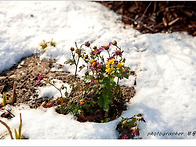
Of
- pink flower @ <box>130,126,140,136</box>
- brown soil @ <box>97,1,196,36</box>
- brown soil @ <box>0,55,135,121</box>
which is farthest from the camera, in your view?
brown soil @ <box>97,1,196,36</box>

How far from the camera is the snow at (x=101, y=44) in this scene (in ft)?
6.30

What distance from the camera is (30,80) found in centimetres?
256

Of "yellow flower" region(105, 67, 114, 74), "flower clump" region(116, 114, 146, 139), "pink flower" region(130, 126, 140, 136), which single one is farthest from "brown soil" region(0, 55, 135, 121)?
"yellow flower" region(105, 67, 114, 74)

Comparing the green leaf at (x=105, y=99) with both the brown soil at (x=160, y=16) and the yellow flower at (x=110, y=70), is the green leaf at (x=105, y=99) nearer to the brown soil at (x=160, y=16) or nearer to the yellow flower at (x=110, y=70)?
the yellow flower at (x=110, y=70)

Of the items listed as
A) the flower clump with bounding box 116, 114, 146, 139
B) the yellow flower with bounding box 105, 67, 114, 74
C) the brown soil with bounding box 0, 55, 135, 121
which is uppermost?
the yellow flower with bounding box 105, 67, 114, 74

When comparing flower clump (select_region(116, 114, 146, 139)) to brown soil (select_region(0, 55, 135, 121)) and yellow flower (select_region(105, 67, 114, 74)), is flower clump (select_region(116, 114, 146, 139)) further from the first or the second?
yellow flower (select_region(105, 67, 114, 74))

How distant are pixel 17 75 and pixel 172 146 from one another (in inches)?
76.3

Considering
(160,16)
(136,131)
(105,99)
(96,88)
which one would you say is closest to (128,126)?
(136,131)

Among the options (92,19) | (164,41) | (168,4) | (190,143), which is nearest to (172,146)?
(190,143)

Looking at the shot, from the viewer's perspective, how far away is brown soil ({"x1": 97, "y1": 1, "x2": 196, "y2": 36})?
333cm

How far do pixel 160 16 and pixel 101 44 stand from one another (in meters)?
1.25

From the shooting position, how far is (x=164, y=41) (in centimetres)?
304

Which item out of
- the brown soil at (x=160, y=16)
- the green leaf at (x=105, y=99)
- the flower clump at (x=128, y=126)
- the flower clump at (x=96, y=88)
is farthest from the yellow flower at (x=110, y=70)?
the brown soil at (x=160, y=16)

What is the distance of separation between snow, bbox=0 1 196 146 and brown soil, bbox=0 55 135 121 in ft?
0.27
